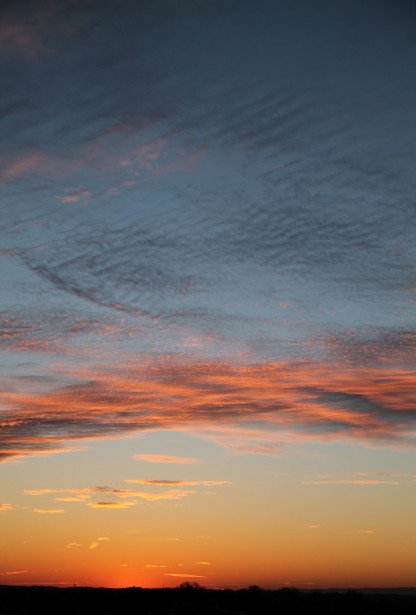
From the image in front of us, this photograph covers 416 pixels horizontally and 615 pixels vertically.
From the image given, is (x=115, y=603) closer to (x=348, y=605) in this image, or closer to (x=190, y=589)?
(x=348, y=605)

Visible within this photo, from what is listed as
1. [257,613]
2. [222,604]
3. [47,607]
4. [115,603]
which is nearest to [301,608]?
[257,613]

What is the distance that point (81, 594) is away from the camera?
11631 cm

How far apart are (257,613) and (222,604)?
1157 cm

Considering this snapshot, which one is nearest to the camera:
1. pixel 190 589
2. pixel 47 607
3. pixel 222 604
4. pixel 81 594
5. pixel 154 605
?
pixel 47 607

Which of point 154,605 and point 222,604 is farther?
point 222,604

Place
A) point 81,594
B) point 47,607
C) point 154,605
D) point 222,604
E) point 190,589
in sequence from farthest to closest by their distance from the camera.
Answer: point 190,589
point 81,594
point 222,604
point 154,605
point 47,607

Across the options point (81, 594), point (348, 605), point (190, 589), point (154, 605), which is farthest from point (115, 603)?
point (190, 589)

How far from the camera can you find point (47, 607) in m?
89.7

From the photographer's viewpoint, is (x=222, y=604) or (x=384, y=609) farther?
(x=222, y=604)

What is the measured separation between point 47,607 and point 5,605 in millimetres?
6802

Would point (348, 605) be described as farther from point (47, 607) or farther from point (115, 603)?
point (47, 607)

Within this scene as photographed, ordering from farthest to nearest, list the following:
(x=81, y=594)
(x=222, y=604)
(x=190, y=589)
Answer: (x=190, y=589) → (x=81, y=594) → (x=222, y=604)

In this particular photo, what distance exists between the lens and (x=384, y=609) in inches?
3649

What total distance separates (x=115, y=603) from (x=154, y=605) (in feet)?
16.2
